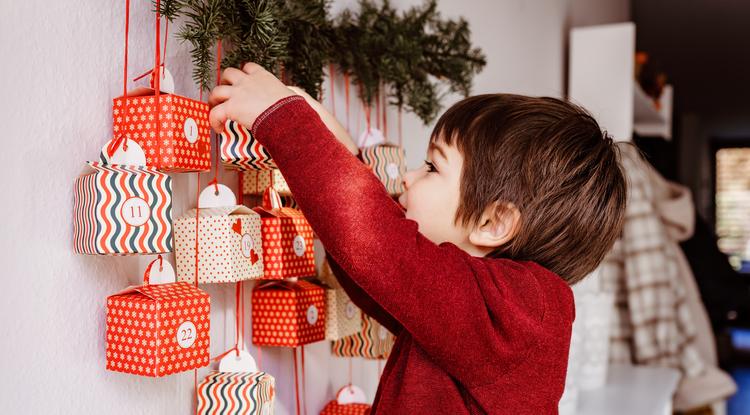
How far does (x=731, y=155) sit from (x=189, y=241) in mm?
7399

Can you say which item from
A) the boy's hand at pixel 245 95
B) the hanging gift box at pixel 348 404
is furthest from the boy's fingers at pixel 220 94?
the hanging gift box at pixel 348 404

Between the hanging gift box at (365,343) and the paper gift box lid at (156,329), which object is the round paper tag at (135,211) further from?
the hanging gift box at (365,343)

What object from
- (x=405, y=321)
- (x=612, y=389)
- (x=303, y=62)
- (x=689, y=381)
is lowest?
(x=689, y=381)

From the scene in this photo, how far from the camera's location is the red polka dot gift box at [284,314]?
2.33ft

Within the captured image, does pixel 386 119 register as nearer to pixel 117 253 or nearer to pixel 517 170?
pixel 517 170

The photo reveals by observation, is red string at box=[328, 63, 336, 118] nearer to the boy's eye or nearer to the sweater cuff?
the boy's eye

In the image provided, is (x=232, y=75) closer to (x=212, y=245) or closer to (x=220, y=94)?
(x=220, y=94)

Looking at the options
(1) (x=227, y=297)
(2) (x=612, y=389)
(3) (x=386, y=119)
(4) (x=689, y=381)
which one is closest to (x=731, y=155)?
(4) (x=689, y=381)

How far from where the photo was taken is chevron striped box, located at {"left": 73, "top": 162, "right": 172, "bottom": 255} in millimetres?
509

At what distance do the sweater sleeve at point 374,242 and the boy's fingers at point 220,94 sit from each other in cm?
5

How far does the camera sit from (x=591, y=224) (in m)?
0.72

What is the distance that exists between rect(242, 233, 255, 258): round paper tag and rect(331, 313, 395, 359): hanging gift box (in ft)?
0.92

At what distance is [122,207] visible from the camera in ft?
1.69

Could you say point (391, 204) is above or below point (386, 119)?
below
